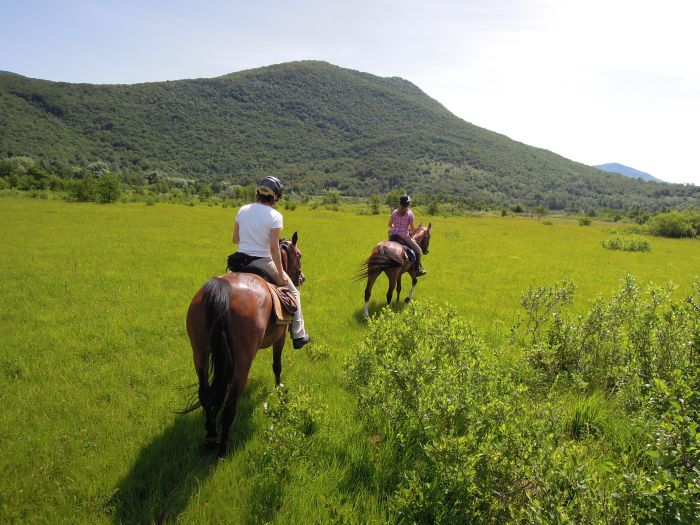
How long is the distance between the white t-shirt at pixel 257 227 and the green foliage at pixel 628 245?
29.6 m

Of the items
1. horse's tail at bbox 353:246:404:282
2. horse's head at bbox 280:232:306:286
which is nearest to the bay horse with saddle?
horse's head at bbox 280:232:306:286

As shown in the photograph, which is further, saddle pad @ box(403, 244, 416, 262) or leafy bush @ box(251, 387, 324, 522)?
saddle pad @ box(403, 244, 416, 262)

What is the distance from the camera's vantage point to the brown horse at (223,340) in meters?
3.93

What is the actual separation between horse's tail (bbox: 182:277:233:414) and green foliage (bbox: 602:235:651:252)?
3059 cm

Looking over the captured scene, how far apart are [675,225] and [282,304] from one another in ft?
157

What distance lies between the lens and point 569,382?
5.82 metres

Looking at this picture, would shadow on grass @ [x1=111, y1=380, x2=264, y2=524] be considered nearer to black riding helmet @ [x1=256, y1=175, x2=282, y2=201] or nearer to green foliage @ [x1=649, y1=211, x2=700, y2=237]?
black riding helmet @ [x1=256, y1=175, x2=282, y2=201]

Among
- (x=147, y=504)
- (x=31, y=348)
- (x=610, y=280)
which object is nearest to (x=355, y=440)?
(x=147, y=504)

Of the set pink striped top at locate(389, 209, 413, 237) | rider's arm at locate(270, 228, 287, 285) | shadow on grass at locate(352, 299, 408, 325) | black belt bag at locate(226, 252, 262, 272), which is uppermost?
pink striped top at locate(389, 209, 413, 237)

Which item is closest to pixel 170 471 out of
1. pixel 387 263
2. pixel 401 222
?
pixel 387 263

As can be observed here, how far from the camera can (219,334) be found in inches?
153

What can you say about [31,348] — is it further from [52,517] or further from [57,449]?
[52,517]

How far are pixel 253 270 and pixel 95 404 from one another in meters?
2.94

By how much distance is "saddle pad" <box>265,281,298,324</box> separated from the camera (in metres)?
4.83
